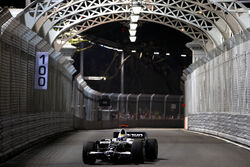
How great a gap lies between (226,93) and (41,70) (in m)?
8.53

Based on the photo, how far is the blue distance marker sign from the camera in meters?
16.9

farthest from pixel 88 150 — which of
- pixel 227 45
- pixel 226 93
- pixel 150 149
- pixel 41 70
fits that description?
pixel 226 93

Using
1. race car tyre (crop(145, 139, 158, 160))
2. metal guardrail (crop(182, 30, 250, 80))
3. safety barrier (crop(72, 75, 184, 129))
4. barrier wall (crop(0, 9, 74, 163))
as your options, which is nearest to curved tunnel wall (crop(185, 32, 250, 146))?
metal guardrail (crop(182, 30, 250, 80))

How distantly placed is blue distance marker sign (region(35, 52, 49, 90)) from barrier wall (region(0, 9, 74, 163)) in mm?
293

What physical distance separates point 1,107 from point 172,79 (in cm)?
5447

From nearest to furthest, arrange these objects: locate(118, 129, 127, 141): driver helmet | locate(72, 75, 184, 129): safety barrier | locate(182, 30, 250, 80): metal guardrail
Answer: locate(118, 129, 127, 141): driver helmet
locate(182, 30, 250, 80): metal guardrail
locate(72, 75, 184, 129): safety barrier

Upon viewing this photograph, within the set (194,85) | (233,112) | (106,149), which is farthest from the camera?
(194,85)

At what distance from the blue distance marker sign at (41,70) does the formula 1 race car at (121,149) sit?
4.59m

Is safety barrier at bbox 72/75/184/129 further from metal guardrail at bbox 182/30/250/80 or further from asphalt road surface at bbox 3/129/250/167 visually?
asphalt road surface at bbox 3/129/250/167

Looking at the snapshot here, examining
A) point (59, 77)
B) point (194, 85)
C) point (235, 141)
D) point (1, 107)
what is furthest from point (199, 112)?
point (1, 107)

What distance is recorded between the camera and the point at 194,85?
3419cm

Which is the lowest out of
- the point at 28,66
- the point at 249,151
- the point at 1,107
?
the point at 249,151

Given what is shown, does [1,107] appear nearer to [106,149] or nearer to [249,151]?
[106,149]

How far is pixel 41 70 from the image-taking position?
17.2 meters
